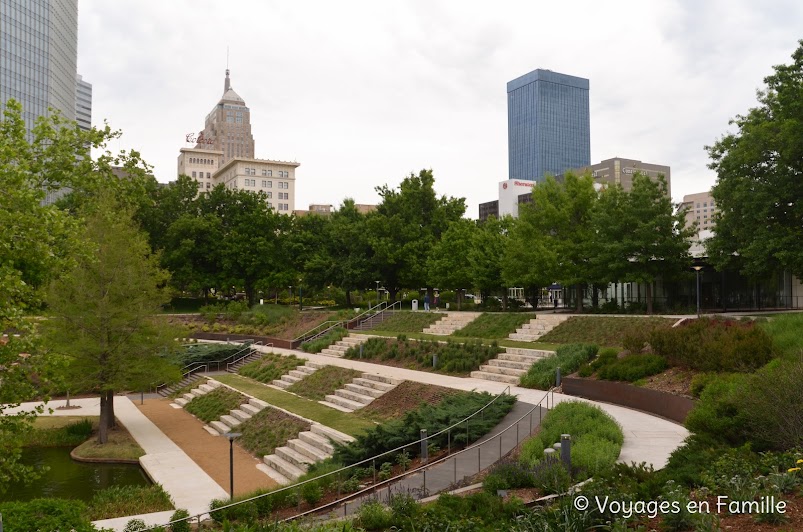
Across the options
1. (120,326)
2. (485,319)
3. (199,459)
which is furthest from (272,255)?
(199,459)

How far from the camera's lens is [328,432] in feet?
61.3

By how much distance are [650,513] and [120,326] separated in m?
20.4

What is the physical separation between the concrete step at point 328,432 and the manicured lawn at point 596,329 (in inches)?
501

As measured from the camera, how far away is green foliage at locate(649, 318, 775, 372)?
623 inches

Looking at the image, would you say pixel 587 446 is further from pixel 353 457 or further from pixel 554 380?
pixel 554 380

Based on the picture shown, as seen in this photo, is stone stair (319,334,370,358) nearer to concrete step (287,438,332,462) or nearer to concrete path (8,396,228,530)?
concrete path (8,396,228,530)

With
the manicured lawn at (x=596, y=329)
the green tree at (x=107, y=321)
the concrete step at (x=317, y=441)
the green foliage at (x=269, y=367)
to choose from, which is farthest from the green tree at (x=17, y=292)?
the manicured lawn at (x=596, y=329)

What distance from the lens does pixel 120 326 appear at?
22.9 m

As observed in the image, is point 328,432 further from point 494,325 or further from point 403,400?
point 494,325

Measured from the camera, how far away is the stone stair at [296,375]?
94.8 feet

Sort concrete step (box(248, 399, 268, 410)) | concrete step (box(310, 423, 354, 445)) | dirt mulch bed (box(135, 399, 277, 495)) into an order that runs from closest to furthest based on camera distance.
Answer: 1. dirt mulch bed (box(135, 399, 277, 495))
2. concrete step (box(310, 423, 354, 445))
3. concrete step (box(248, 399, 268, 410))

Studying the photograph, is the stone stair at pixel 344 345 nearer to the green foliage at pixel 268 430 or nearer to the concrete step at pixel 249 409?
the concrete step at pixel 249 409

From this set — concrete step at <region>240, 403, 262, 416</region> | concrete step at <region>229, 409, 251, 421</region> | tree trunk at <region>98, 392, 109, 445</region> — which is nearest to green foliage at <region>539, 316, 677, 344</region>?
concrete step at <region>240, 403, 262, 416</region>

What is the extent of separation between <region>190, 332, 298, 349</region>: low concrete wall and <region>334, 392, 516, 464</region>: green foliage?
2486 centimetres
